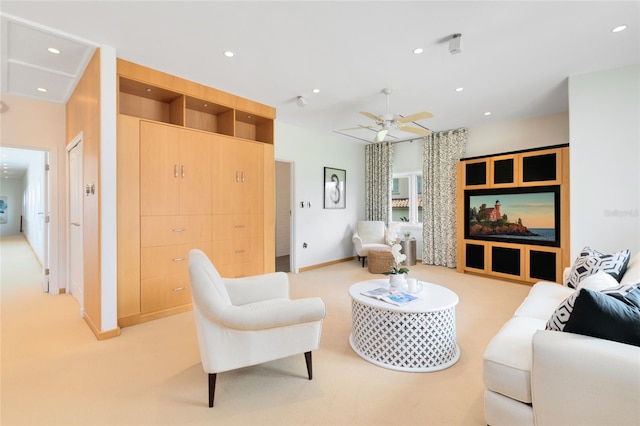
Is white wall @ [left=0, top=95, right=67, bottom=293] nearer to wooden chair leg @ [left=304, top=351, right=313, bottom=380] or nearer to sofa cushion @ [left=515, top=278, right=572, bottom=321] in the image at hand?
wooden chair leg @ [left=304, top=351, right=313, bottom=380]

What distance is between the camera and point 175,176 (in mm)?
3406

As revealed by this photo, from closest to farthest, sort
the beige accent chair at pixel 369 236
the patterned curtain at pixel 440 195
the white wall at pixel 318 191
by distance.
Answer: the white wall at pixel 318 191, the patterned curtain at pixel 440 195, the beige accent chair at pixel 369 236

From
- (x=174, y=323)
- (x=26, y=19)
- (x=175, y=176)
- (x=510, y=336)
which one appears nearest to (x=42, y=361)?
(x=174, y=323)

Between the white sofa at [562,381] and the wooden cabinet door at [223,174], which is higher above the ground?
the wooden cabinet door at [223,174]

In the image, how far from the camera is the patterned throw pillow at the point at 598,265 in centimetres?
246

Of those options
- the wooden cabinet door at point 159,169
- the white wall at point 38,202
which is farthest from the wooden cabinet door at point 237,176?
the white wall at point 38,202

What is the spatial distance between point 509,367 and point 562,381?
9.2 inches

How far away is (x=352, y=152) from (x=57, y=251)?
223 inches

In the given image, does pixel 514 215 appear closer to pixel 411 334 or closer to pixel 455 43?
pixel 455 43

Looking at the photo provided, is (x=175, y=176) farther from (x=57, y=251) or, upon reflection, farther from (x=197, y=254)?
(x=57, y=251)

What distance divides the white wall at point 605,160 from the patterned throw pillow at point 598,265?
0.78 meters

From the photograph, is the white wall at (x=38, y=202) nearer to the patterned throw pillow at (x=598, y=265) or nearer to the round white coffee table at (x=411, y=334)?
the round white coffee table at (x=411, y=334)

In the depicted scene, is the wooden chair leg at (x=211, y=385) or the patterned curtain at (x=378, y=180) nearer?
the wooden chair leg at (x=211, y=385)

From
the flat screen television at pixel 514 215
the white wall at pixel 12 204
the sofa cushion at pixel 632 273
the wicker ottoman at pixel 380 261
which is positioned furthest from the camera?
the white wall at pixel 12 204
